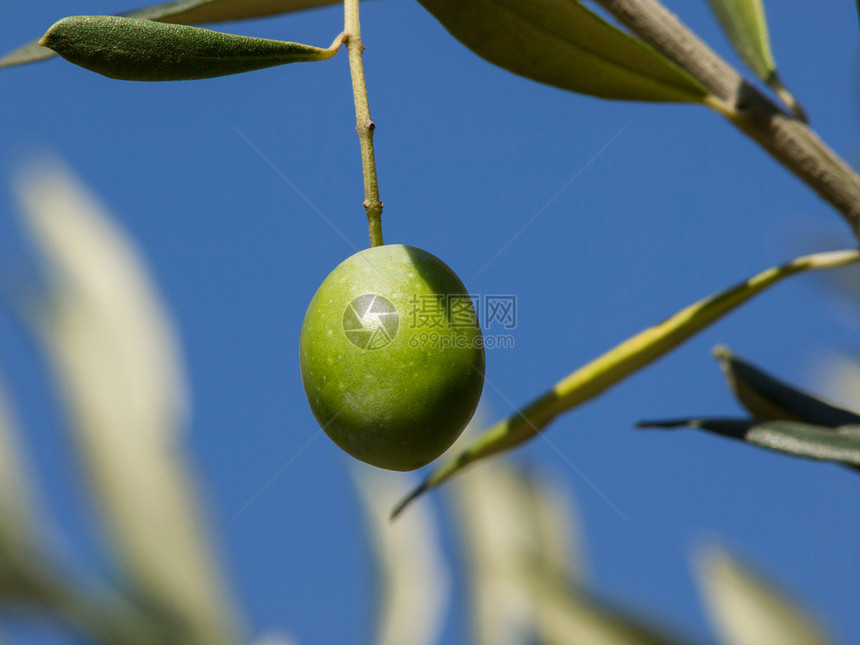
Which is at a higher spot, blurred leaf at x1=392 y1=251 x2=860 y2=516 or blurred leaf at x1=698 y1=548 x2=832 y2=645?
blurred leaf at x1=392 y1=251 x2=860 y2=516

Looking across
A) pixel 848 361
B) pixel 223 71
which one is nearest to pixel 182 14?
pixel 223 71

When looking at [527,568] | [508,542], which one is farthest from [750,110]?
[508,542]

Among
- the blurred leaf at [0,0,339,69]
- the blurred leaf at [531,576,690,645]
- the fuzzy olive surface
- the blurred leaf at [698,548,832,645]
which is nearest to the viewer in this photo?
the fuzzy olive surface

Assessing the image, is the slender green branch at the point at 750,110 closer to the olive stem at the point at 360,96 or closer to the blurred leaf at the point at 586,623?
the olive stem at the point at 360,96

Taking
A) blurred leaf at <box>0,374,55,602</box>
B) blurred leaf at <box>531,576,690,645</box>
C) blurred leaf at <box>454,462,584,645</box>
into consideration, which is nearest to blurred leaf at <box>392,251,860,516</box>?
blurred leaf at <box>531,576,690,645</box>

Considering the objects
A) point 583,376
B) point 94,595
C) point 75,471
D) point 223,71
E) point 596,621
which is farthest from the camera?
point 75,471

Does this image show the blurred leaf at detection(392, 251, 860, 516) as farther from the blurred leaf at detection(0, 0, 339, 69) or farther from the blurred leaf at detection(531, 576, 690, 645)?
the blurred leaf at detection(531, 576, 690, 645)

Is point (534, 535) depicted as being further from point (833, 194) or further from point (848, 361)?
point (833, 194)

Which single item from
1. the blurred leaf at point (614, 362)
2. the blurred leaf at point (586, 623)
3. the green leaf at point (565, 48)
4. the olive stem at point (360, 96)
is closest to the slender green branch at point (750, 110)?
the green leaf at point (565, 48)
